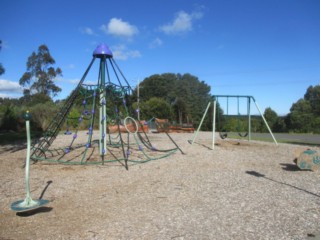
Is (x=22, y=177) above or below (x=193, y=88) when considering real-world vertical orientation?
below

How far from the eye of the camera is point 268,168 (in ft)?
26.1

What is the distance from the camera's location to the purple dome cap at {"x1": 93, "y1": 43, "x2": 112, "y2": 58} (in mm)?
9352

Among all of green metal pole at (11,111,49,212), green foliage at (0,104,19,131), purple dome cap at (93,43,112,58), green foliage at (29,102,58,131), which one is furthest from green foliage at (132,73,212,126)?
green metal pole at (11,111,49,212)

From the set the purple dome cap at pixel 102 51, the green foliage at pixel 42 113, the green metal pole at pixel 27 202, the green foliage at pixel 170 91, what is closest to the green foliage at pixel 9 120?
the green foliage at pixel 42 113

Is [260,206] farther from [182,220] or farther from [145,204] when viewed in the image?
[145,204]

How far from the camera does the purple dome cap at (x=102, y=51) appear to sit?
30.7 ft

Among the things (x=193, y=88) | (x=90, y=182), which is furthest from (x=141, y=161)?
(x=193, y=88)

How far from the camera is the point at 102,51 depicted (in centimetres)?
935

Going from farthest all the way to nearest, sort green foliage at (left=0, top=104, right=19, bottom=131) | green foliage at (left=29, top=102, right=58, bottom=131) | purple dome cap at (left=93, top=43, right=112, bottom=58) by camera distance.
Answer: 1. green foliage at (left=29, top=102, right=58, bottom=131)
2. green foliage at (left=0, top=104, right=19, bottom=131)
3. purple dome cap at (left=93, top=43, right=112, bottom=58)

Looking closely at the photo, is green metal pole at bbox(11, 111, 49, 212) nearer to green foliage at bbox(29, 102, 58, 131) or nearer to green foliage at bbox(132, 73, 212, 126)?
green foliage at bbox(29, 102, 58, 131)

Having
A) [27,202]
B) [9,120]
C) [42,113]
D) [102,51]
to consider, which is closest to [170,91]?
[42,113]

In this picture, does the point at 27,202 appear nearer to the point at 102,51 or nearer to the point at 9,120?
the point at 102,51

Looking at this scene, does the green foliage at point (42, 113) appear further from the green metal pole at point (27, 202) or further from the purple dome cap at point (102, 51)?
the green metal pole at point (27, 202)

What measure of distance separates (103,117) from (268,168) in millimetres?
4588
